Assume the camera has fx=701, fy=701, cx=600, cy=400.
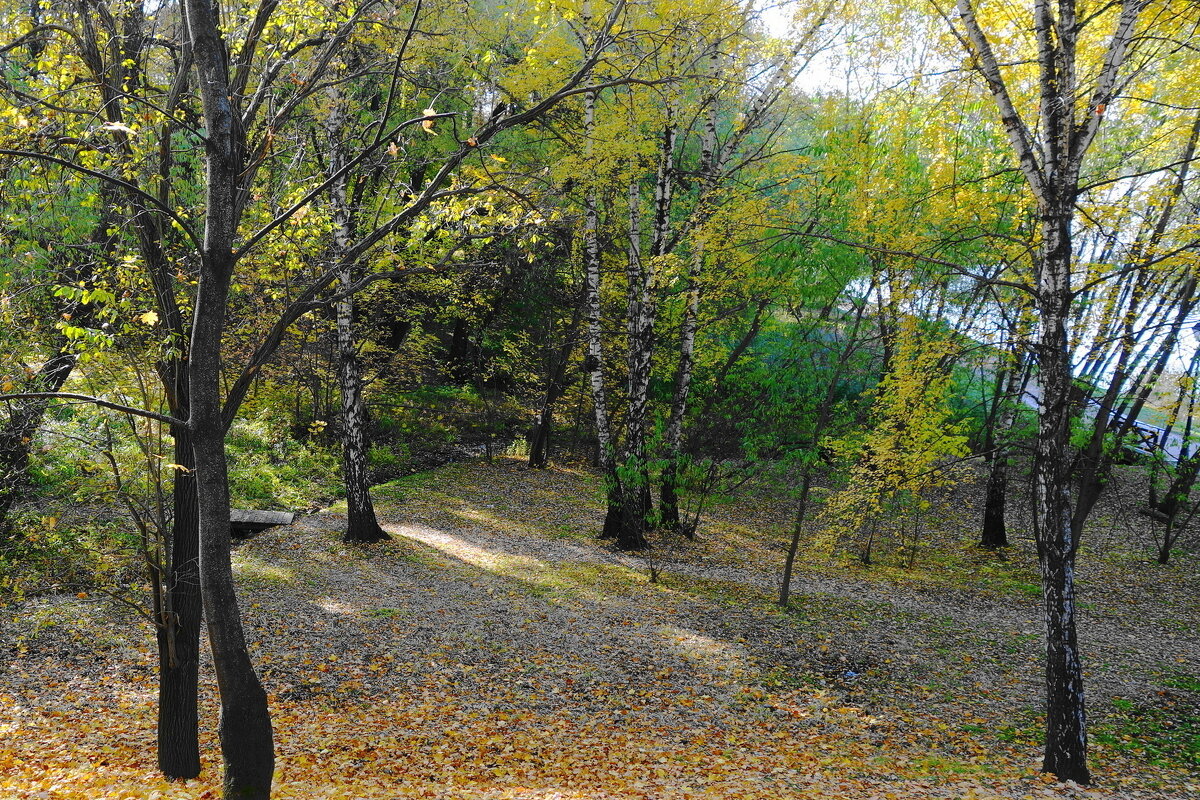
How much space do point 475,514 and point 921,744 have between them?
9642mm

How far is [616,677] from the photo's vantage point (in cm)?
749

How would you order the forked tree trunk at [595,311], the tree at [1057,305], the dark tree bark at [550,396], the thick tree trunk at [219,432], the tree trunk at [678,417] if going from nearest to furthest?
1. the thick tree trunk at [219,432]
2. the tree at [1057,305]
3. the forked tree trunk at [595,311]
4. the tree trunk at [678,417]
5. the dark tree bark at [550,396]

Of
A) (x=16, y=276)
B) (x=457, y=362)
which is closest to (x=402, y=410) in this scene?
(x=457, y=362)

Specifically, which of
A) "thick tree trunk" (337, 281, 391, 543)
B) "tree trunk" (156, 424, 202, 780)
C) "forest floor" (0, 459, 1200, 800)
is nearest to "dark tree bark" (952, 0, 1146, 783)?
"forest floor" (0, 459, 1200, 800)

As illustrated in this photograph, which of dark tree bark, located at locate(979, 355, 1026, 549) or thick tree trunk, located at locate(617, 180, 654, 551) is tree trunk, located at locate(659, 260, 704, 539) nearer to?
thick tree trunk, located at locate(617, 180, 654, 551)

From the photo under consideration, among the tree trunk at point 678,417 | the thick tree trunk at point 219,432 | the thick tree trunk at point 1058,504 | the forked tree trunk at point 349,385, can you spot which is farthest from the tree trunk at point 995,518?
the thick tree trunk at point 219,432

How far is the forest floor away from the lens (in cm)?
539

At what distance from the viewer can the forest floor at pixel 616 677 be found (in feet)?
17.7

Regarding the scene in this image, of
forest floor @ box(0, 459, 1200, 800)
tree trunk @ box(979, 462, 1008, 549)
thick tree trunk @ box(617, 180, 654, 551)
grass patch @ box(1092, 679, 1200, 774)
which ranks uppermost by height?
thick tree trunk @ box(617, 180, 654, 551)

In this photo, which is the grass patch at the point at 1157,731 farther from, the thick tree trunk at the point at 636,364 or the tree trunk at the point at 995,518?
the tree trunk at the point at 995,518

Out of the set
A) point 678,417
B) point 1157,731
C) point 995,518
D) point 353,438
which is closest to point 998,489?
point 995,518

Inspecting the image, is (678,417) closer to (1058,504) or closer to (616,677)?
(616,677)

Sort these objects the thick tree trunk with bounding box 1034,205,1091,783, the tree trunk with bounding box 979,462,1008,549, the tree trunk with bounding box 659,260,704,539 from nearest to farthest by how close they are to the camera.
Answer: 1. the thick tree trunk with bounding box 1034,205,1091,783
2. the tree trunk with bounding box 659,260,704,539
3. the tree trunk with bounding box 979,462,1008,549

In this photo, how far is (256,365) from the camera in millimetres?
3926
